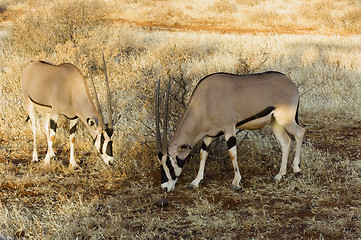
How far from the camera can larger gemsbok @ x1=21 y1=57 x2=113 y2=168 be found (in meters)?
6.78

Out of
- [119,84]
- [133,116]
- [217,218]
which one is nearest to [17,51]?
[119,84]

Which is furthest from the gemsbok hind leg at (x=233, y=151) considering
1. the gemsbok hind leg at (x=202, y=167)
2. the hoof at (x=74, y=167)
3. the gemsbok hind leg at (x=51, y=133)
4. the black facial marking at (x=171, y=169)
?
the gemsbok hind leg at (x=51, y=133)

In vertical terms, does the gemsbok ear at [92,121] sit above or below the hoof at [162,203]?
above

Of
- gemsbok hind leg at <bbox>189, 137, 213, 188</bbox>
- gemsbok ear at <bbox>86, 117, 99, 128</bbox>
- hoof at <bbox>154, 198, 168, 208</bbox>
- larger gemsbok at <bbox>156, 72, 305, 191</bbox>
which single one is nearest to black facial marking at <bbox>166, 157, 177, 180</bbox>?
larger gemsbok at <bbox>156, 72, 305, 191</bbox>

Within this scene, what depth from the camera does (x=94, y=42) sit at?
524 inches

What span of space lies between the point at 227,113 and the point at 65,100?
2769 mm

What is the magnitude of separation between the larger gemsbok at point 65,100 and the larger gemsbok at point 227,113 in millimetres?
1168

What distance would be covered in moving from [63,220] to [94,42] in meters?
8.74

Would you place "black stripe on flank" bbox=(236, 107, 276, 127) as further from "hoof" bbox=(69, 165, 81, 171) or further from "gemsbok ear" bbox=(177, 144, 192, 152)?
"hoof" bbox=(69, 165, 81, 171)

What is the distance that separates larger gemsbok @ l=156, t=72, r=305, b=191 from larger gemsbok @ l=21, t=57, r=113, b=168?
46.0 inches

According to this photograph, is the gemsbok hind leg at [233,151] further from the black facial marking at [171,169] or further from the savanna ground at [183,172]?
the black facial marking at [171,169]

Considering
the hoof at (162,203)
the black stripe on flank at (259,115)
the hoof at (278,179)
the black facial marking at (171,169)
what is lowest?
the hoof at (278,179)

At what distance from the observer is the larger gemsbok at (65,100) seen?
678cm

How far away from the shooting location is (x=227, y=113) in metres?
6.12
